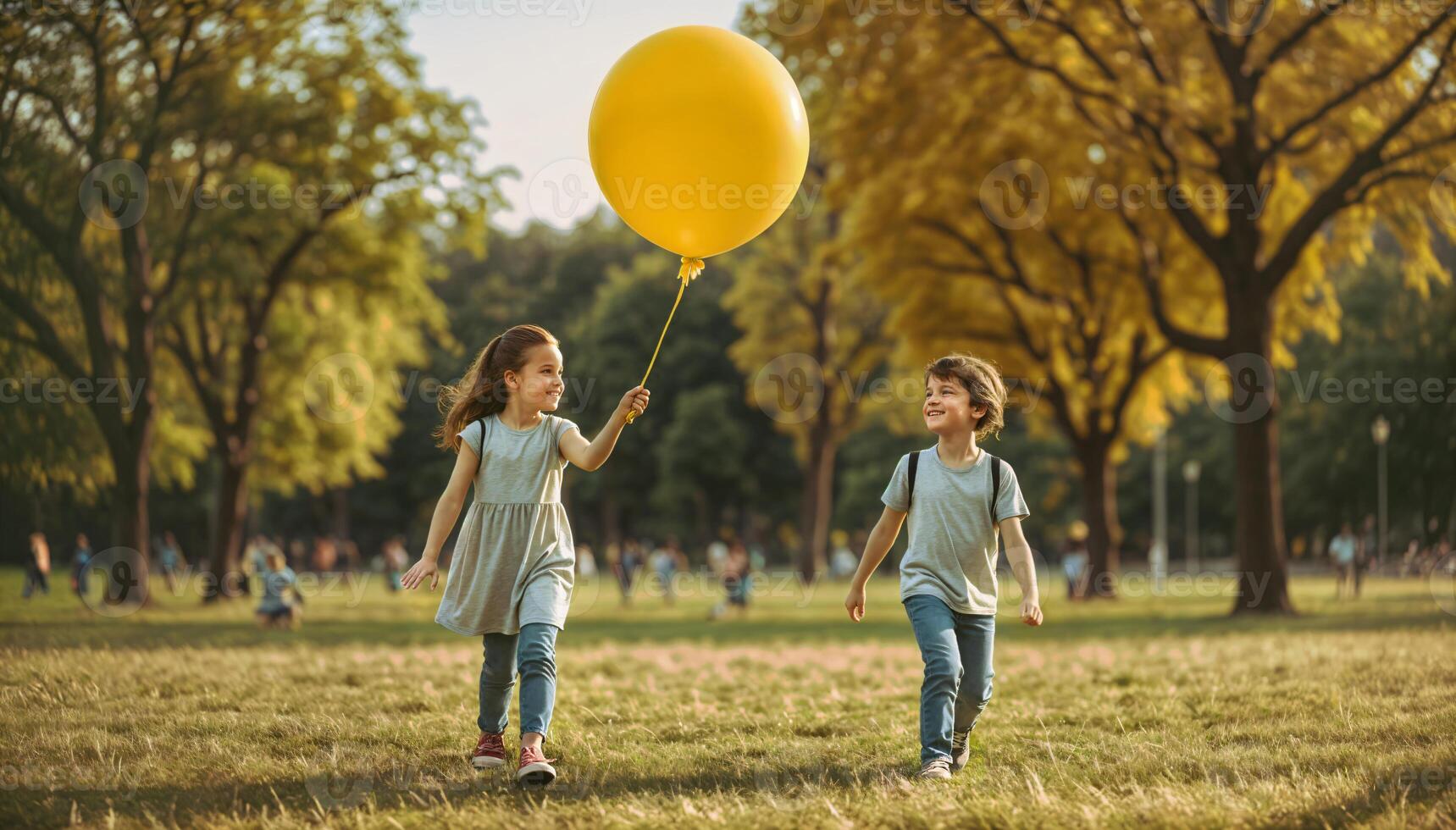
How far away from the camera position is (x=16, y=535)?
11055mm

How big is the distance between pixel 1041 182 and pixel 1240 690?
54.7 feet

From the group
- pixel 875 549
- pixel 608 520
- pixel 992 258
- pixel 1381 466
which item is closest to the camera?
pixel 875 549

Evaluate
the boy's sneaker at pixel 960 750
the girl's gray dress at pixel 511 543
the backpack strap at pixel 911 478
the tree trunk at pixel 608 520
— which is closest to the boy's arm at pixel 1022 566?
the backpack strap at pixel 911 478

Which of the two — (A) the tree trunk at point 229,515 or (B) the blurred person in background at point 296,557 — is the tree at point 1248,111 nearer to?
(A) the tree trunk at point 229,515

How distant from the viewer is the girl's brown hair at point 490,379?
5.73 m

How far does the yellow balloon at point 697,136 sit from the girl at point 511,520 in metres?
0.95

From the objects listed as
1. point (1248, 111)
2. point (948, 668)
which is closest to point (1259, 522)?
point (1248, 111)

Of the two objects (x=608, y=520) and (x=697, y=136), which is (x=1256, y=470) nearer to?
(x=697, y=136)

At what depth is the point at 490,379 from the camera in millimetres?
5770

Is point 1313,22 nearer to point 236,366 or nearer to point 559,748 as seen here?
point 559,748

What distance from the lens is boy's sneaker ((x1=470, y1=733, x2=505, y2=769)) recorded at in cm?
538

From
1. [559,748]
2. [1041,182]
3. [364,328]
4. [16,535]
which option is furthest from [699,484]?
[559,748]

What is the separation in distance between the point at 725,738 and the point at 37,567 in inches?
338

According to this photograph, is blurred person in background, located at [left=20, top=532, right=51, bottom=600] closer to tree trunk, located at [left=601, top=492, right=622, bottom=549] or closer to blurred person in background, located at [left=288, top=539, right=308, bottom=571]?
blurred person in background, located at [left=288, top=539, right=308, bottom=571]
